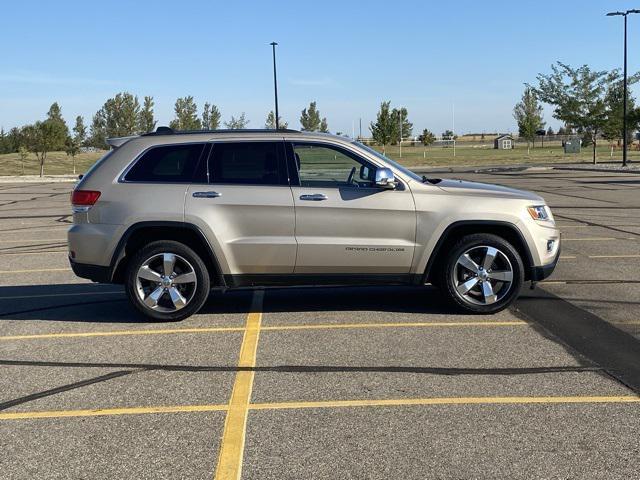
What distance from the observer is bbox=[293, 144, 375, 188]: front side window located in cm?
668

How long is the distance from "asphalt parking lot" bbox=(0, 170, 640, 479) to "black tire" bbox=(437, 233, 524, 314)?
0.17 metres

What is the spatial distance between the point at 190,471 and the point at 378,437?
1036mm

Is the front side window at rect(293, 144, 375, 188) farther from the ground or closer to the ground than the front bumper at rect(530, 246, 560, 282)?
farther from the ground

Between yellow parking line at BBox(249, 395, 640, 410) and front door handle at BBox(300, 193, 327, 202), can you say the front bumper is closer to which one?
front door handle at BBox(300, 193, 327, 202)

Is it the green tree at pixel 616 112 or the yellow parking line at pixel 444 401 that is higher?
the green tree at pixel 616 112

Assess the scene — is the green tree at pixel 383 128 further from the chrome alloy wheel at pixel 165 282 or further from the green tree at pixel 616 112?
the chrome alloy wheel at pixel 165 282

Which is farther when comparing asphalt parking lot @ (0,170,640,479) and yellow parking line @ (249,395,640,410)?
yellow parking line @ (249,395,640,410)

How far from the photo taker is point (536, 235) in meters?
6.73

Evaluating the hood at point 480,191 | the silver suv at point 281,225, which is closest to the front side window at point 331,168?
the silver suv at point 281,225

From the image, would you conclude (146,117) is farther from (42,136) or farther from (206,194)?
(206,194)

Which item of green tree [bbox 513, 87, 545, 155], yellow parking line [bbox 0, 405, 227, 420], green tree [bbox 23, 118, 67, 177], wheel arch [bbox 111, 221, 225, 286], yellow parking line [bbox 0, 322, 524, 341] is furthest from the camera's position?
green tree [bbox 513, 87, 545, 155]

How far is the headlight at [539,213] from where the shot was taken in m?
6.77

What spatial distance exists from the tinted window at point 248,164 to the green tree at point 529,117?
7031 cm

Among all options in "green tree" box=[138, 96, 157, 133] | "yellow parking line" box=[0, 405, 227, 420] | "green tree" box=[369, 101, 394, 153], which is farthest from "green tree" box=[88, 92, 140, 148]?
"yellow parking line" box=[0, 405, 227, 420]
